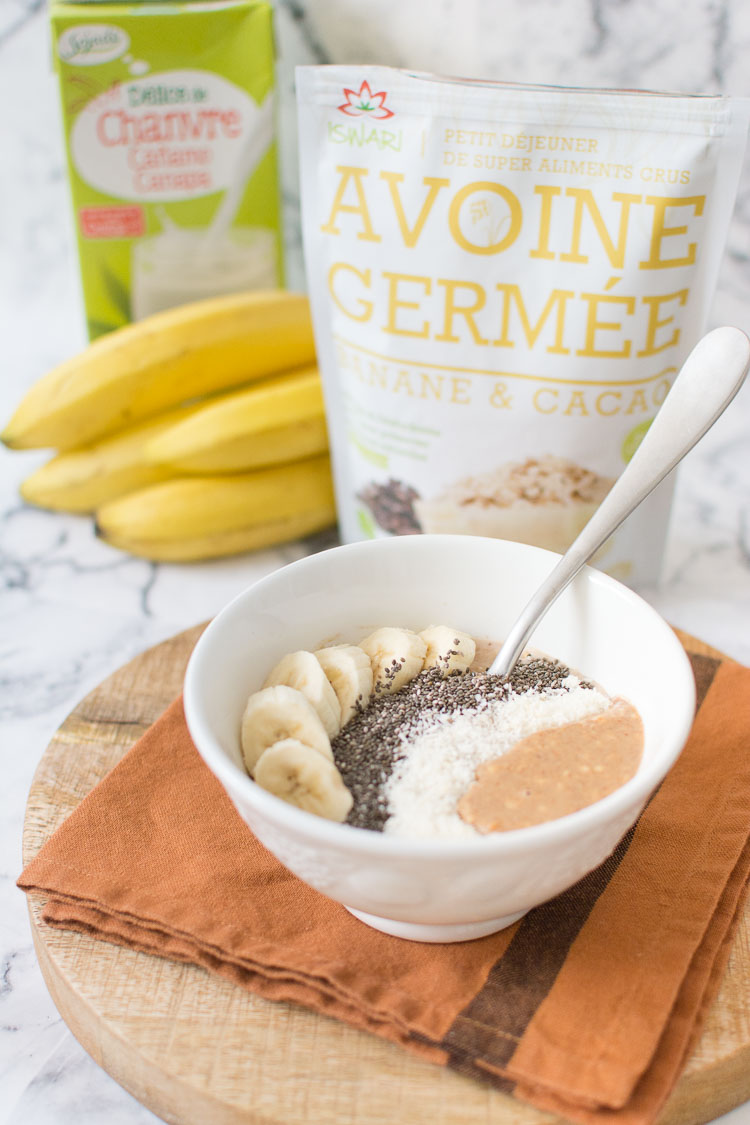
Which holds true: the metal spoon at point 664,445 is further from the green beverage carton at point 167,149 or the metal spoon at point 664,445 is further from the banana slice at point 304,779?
the green beverage carton at point 167,149

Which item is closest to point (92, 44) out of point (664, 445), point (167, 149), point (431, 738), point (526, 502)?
point (167, 149)

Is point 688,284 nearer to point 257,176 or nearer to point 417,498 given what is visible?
point 417,498

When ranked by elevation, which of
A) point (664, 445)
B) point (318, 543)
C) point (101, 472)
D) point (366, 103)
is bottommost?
point (318, 543)

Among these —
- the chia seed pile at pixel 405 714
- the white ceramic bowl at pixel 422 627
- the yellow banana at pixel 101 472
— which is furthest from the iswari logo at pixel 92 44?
the chia seed pile at pixel 405 714

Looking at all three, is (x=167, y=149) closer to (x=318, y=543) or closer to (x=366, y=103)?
(x=366, y=103)

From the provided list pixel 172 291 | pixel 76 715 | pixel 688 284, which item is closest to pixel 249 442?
pixel 172 291
